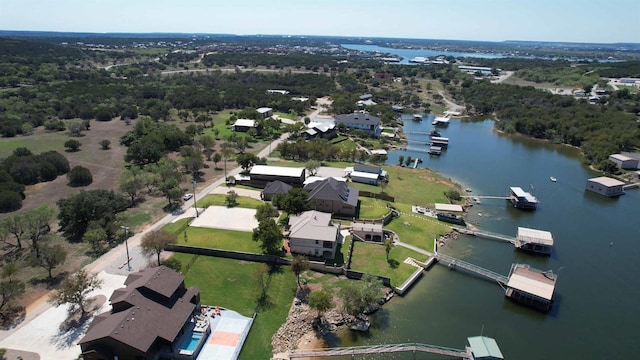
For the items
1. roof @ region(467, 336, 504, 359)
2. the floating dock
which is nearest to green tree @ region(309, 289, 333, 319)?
roof @ region(467, 336, 504, 359)

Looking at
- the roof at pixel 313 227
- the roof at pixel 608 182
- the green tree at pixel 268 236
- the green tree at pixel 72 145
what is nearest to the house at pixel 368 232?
the roof at pixel 313 227

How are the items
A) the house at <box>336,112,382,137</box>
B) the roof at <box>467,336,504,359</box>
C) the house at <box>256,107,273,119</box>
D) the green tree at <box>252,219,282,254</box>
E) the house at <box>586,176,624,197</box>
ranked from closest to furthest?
1. the roof at <box>467,336,504,359</box>
2. the green tree at <box>252,219,282,254</box>
3. the house at <box>586,176,624,197</box>
4. the house at <box>336,112,382,137</box>
5. the house at <box>256,107,273,119</box>

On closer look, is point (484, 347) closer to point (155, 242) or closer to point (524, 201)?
point (155, 242)

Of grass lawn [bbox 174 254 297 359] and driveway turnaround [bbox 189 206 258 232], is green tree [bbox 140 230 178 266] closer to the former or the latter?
grass lawn [bbox 174 254 297 359]

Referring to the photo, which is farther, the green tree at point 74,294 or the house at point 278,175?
the house at point 278,175

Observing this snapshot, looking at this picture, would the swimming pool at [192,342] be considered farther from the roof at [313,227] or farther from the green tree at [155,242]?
the roof at [313,227]
